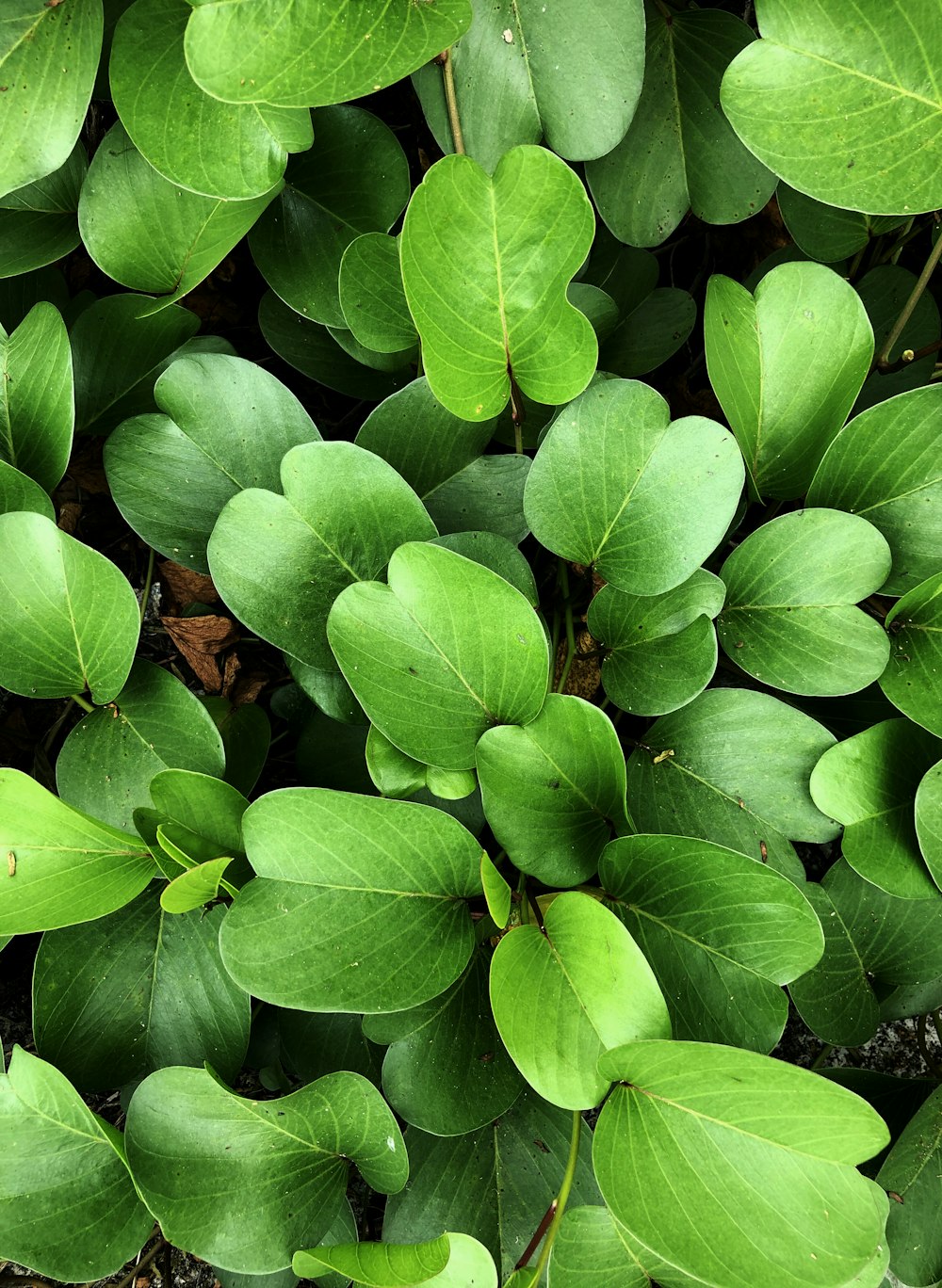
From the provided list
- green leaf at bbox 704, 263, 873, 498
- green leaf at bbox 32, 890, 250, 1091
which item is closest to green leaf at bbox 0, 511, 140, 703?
green leaf at bbox 32, 890, 250, 1091

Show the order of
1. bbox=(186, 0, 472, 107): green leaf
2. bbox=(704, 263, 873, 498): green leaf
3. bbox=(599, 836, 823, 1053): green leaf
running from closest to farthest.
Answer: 1. bbox=(186, 0, 472, 107): green leaf
2. bbox=(599, 836, 823, 1053): green leaf
3. bbox=(704, 263, 873, 498): green leaf

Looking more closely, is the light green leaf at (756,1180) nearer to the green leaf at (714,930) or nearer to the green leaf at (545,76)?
the green leaf at (714,930)

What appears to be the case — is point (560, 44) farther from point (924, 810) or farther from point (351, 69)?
point (924, 810)

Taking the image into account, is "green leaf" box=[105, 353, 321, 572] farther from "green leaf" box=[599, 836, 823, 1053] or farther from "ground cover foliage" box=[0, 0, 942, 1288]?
"green leaf" box=[599, 836, 823, 1053]

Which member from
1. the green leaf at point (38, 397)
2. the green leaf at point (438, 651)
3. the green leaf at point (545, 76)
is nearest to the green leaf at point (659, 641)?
the green leaf at point (438, 651)

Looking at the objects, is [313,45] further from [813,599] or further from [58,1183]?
[58,1183]

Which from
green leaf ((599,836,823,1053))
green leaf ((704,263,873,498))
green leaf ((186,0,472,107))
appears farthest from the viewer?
green leaf ((704,263,873,498))

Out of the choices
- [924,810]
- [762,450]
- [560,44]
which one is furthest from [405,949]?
[560,44]
